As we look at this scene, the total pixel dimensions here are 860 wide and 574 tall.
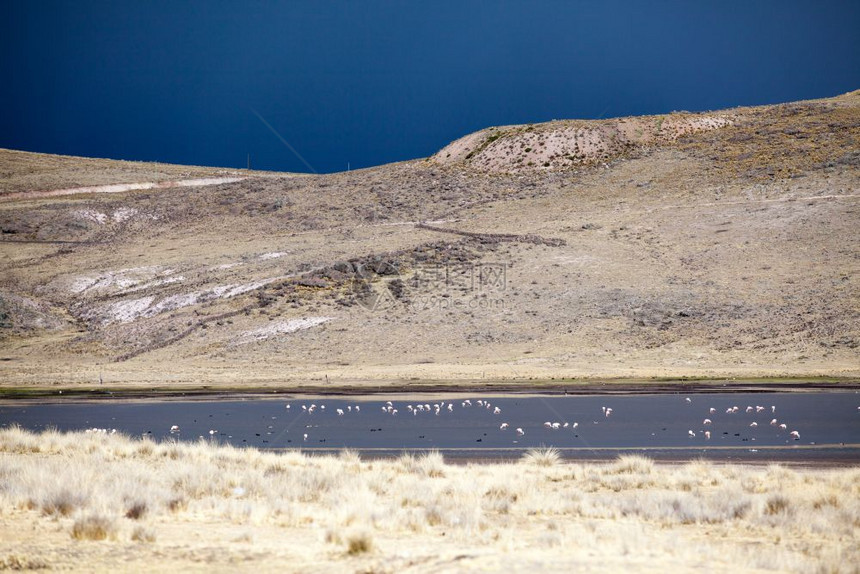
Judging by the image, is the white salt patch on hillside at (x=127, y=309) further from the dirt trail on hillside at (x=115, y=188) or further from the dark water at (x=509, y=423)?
the dirt trail on hillside at (x=115, y=188)

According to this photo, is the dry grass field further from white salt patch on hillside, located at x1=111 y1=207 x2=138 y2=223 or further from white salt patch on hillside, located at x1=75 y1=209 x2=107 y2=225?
A: white salt patch on hillside, located at x1=111 y1=207 x2=138 y2=223

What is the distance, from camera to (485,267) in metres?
57.8

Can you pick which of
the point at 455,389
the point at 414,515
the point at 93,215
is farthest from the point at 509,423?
the point at 93,215

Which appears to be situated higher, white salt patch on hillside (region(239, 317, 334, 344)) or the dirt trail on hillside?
the dirt trail on hillside

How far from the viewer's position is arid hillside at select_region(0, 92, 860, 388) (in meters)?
44.7

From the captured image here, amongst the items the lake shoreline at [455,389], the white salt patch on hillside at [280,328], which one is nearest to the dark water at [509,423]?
the lake shoreline at [455,389]

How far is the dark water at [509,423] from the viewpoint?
65.7 ft

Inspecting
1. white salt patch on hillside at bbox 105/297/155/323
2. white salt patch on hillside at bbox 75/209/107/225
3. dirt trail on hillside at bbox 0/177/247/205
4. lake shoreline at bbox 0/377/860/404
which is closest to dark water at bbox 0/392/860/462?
lake shoreline at bbox 0/377/860/404

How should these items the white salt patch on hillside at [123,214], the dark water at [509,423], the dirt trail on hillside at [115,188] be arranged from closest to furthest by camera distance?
the dark water at [509,423] → the white salt patch on hillside at [123,214] → the dirt trail on hillside at [115,188]

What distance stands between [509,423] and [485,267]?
33.4 metres

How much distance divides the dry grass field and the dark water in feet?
9.52

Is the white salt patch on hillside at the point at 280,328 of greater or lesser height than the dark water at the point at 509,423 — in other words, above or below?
above

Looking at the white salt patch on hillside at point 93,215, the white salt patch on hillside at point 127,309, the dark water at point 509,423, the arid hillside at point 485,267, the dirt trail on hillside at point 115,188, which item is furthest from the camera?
the dirt trail on hillside at point 115,188

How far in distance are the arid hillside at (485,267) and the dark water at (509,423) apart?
7988 mm
